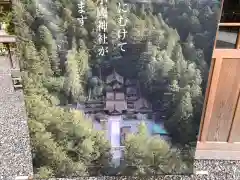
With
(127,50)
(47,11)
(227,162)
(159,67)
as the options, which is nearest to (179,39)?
(159,67)

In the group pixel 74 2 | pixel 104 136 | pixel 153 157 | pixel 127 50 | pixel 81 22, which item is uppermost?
pixel 74 2

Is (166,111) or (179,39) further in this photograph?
(166,111)

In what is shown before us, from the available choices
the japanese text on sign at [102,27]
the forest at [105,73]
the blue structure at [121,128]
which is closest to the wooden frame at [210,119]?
the forest at [105,73]

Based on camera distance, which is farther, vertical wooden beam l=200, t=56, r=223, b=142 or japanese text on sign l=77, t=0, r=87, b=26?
vertical wooden beam l=200, t=56, r=223, b=142

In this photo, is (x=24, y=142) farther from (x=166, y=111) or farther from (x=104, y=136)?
(x=166, y=111)

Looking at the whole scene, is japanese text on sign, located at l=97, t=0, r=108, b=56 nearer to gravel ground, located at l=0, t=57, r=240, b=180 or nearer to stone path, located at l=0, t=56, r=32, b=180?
gravel ground, located at l=0, t=57, r=240, b=180

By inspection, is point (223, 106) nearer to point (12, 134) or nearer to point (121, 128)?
point (121, 128)

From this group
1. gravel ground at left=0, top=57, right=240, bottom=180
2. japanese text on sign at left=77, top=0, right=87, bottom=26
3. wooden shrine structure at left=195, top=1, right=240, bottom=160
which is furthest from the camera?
gravel ground at left=0, top=57, right=240, bottom=180

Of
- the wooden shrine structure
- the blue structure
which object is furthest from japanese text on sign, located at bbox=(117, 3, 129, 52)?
the wooden shrine structure

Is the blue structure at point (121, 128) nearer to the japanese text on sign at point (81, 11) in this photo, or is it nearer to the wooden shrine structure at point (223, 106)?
the wooden shrine structure at point (223, 106)
